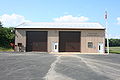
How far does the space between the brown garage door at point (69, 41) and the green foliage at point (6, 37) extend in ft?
41.5

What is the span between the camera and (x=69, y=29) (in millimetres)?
44250

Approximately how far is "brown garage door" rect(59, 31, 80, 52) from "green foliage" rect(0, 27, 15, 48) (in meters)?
12.6

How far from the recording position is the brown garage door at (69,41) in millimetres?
44250

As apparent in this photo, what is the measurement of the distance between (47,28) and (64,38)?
14.8 feet

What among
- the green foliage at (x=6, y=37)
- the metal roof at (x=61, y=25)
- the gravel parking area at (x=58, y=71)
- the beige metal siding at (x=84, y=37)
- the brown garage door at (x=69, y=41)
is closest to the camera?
the gravel parking area at (x=58, y=71)

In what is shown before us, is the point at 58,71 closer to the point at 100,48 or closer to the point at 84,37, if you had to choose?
the point at 84,37

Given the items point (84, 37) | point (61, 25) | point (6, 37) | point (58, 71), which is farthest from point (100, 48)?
point (58, 71)

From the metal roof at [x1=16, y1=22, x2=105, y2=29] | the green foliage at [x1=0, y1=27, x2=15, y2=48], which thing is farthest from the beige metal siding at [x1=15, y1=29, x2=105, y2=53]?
the green foliage at [x1=0, y1=27, x2=15, y2=48]

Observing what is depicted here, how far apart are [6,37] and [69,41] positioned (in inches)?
632

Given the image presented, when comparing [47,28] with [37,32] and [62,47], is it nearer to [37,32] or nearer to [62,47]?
[37,32]

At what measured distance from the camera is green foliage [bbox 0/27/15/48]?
4800cm

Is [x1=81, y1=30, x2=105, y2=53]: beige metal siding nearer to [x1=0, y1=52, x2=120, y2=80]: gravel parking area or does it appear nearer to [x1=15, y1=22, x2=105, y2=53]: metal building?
[x1=15, y1=22, x2=105, y2=53]: metal building

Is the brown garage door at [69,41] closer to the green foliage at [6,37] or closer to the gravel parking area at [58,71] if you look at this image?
the green foliage at [6,37]

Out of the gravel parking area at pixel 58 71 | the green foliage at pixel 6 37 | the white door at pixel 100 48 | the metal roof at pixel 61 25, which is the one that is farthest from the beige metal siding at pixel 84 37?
the gravel parking area at pixel 58 71
